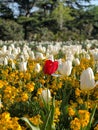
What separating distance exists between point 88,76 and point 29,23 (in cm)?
4774

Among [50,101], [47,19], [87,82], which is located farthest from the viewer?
[47,19]

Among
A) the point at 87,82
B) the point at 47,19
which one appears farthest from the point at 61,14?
the point at 87,82

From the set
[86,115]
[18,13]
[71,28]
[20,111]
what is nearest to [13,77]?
[20,111]

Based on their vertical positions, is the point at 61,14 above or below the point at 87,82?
below

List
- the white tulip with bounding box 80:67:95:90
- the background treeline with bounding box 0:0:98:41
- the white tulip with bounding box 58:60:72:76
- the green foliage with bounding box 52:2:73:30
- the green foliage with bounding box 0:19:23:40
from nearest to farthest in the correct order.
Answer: the white tulip with bounding box 80:67:95:90, the white tulip with bounding box 58:60:72:76, the green foliage with bounding box 0:19:23:40, the background treeline with bounding box 0:0:98:41, the green foliage with bounding box 52:2:73:30

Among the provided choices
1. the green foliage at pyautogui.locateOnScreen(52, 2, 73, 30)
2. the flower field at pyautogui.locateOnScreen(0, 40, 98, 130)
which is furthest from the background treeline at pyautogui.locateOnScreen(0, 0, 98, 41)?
the flower field at pyautogui.locateOnScreen(0, 40, 98, 130)

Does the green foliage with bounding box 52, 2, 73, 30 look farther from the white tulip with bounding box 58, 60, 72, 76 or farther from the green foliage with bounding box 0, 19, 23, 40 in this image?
the white tulip with bounding box 58, 60, 72, 76

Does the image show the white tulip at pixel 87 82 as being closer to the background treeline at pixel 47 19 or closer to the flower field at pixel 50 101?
the flower field at pixel 50 101

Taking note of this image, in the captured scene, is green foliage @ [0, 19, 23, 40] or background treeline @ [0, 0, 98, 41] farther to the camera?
background treeline @ [0, 0, 98, 41]

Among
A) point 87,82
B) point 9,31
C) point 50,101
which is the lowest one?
point 9,31

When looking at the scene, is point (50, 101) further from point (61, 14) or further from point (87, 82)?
point (61, 14)

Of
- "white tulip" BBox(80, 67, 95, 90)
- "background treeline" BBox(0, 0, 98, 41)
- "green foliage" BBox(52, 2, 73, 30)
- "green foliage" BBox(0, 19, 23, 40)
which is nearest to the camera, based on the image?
"white tulip" BBox(80, 67, 95, 90)

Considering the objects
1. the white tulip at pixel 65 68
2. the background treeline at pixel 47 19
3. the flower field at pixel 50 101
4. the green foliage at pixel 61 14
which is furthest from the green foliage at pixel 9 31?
the white tulip at pixel 65 68

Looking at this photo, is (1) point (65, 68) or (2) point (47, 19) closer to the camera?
(1) point (65, 68)
